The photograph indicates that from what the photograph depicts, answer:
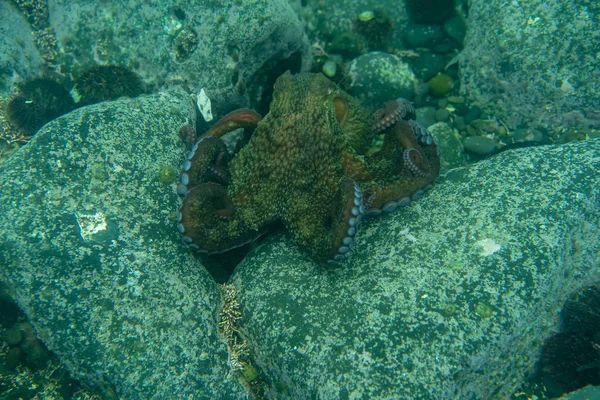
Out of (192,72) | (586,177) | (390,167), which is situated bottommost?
(586,177)

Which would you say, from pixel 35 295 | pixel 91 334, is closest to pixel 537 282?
pixel 91 334

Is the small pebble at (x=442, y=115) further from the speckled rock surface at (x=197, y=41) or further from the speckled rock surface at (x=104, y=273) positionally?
the speckled rock surface at (x=104, y=273)

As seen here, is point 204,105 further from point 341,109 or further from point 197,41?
point 341,109

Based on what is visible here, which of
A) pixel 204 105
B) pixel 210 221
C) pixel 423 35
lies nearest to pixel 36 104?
pixel 204 105

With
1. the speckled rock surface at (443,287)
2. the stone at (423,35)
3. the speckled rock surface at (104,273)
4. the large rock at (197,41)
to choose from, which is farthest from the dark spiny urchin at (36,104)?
the stone at (423,35)

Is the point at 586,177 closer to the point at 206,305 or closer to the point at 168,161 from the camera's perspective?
the point at 206,305

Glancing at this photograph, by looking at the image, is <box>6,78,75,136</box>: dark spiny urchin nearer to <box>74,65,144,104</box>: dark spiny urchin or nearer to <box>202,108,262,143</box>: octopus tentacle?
<box>74,65,144,104</box>: dark spiny urchin
